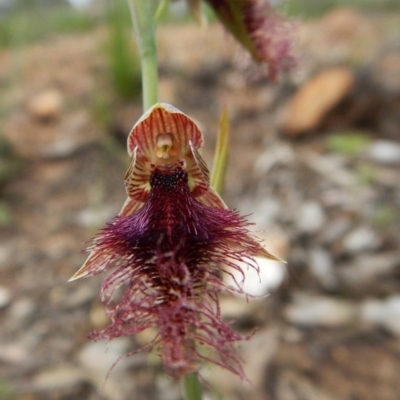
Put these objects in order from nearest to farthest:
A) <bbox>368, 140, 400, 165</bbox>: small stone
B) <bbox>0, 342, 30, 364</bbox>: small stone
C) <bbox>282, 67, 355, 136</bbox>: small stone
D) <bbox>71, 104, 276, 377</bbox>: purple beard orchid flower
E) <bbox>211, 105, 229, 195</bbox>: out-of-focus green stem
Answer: <bbox>71, 104, 276, 377</bbox>: purple beard orchid flower
<bbox>211, 105, 229, 195</bbox>: out-of-focus green stem
<bbox>0, 342, 30, 364</bbox>: small stone
<bbox>368, 140, 400, 165</bbox>: small stone
<bbox>282, 67, 355, 136</bbox>: small stone

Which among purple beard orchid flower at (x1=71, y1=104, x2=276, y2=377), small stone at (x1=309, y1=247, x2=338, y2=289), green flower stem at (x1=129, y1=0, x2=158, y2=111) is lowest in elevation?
purple beard orchid flower at (x1=71, y1=104, x2=276, y2=377)

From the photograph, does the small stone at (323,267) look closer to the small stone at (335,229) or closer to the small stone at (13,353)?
the small stone at (335,229)

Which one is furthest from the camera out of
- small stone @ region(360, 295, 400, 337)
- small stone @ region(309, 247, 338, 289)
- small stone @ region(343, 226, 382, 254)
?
small stone @ region(343, 226, 382, 254)

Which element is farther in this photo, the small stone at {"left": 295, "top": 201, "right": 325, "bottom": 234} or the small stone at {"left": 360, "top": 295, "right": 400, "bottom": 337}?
the small stone at {"left": 295, "top": 201, "right": 325, "bottom": 234}

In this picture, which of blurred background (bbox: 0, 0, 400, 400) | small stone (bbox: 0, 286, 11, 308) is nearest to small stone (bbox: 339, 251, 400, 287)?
blurred background (bbox: 0, 0, 400, 400)

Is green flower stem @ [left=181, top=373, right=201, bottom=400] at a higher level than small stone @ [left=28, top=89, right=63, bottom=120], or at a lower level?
lower

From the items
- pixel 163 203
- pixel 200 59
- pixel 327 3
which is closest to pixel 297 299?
pixel 163 203

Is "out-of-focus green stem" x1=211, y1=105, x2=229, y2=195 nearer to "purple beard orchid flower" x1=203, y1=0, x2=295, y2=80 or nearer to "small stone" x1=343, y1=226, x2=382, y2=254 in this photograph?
"purple beard orchid flower" x1=203, y1=0, x2=295, y2=80

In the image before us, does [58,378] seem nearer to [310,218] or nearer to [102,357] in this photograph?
[102,357]
